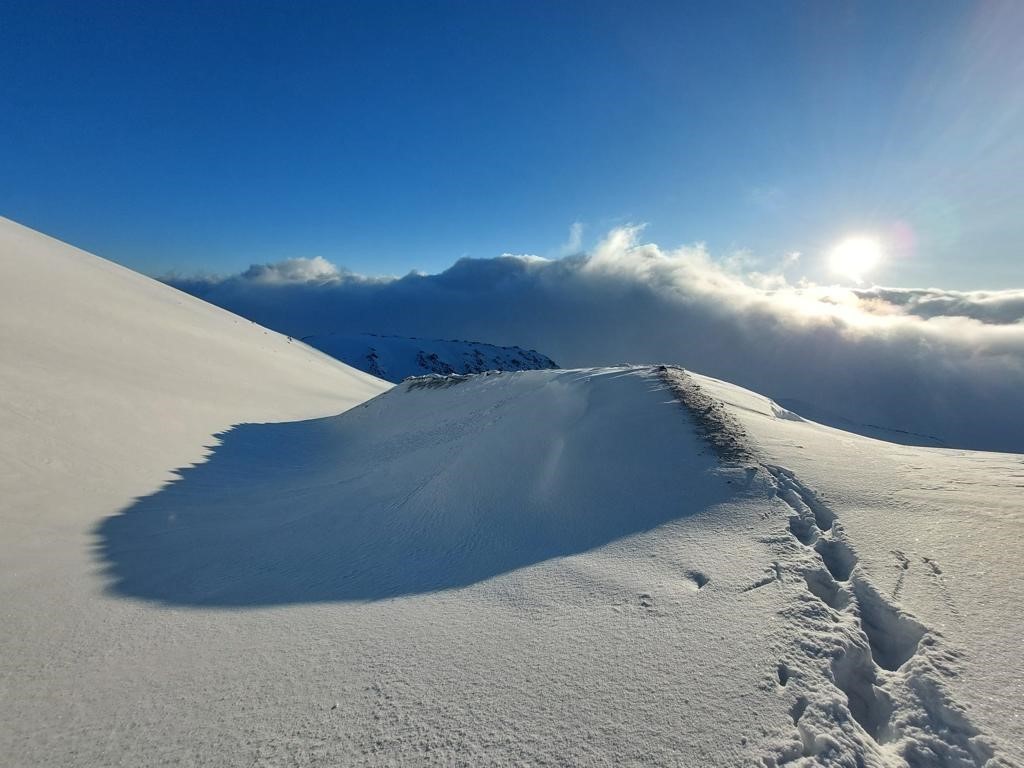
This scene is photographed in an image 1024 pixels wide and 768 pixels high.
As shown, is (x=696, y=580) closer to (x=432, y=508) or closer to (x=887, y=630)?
(x=887, y=630)

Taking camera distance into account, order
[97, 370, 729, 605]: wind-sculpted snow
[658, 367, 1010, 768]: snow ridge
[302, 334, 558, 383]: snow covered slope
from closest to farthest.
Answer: [658, 367, 1010, 768]: snow ridge
[97, 370, 729, 605]: wind-sculpted snow
[302, 334, 558, 383]: snow covered slope

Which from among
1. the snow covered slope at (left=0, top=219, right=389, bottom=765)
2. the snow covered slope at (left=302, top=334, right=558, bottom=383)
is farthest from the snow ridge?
the snow covered slope at (left=302, top=334, right=558, bottom=383)

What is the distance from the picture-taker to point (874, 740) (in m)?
2.74

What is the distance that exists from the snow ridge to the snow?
0.05 ft

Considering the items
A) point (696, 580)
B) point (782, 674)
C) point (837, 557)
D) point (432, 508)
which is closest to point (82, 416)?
point (432, 508)

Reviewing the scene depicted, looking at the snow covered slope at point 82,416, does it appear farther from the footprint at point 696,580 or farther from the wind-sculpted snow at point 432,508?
the footprint at point 696,580

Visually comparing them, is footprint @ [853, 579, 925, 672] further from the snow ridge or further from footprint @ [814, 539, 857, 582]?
footprint @ [814, 539, 857, 582]

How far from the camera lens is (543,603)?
4.37 meters

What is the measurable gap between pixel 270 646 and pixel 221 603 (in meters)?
1.64

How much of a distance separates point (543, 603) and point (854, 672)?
236 cm

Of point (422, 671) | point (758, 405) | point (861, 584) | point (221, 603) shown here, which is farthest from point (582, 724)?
point (758, 405)

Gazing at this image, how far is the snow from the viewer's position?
2.91 m

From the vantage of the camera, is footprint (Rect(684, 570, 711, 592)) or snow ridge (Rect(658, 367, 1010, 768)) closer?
snow ridge (Rect(658, 367, 1010, 768))

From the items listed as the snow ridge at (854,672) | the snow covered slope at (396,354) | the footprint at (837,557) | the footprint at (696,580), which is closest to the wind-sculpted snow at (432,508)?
the footprint at (696,580)
